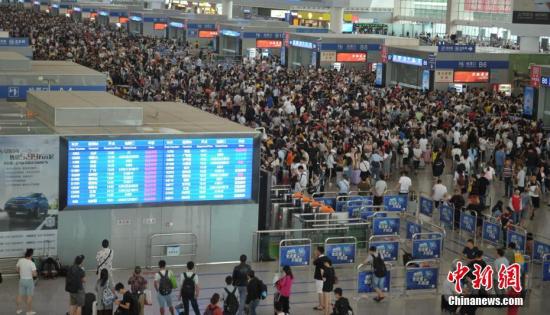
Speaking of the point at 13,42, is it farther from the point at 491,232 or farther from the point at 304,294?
the point at 304,294

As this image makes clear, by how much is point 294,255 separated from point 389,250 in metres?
1.78

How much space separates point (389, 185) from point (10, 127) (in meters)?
11.6

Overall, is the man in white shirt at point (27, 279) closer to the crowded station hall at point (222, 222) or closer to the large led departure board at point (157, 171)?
the crowded station hall at point (222, 222)

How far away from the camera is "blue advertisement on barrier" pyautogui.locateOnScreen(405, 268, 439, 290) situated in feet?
52.2

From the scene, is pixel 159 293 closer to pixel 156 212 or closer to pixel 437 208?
pixel 156 212

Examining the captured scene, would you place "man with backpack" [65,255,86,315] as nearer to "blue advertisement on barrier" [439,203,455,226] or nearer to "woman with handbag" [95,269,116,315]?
"woman with handbag" [95,269,116,315]

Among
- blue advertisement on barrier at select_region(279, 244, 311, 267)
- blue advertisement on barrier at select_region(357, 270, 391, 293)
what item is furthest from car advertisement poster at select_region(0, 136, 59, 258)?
blue advertisement on barrier at select_region(357, 270, 391, 293)

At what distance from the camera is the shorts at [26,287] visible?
14.1 m

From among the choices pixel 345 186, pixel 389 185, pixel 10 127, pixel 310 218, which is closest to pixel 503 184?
pixel 389 185

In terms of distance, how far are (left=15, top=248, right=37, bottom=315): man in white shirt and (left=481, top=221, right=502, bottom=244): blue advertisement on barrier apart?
883 cm

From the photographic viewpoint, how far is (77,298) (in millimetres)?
13648

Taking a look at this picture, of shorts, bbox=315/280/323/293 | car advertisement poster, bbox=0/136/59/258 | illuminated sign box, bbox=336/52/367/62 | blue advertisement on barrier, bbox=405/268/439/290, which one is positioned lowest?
blue advertisement on barrier, bbox=405/268/439/290

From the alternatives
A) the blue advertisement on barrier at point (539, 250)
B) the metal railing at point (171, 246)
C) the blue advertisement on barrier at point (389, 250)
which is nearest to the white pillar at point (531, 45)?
the blue advertisement on barrier at point (539, 250)

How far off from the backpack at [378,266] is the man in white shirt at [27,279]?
15.7ft
